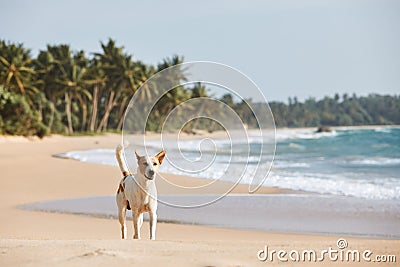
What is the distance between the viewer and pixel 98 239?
6.13 meters

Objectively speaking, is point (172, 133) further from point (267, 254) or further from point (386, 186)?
point (386, 186)

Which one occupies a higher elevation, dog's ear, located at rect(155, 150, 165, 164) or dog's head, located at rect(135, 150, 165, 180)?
dog's ear, located at rect(155, 150, 165, 164)

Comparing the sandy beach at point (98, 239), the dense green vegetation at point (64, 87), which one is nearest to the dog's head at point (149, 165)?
the sandy beach at point (98, 239)

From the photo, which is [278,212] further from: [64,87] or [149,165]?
[64,87]

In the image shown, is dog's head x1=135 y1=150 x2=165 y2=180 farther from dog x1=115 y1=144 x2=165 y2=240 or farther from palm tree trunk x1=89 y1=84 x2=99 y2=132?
palm tree trunk x1=89 y1=84 x2=99 y2=132

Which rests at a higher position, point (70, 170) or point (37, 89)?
point (37, 89)

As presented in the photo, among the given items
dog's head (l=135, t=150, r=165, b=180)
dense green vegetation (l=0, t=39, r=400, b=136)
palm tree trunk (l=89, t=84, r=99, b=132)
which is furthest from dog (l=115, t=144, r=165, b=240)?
palm tree trunk (l=89, t=84, r=99, b=132)

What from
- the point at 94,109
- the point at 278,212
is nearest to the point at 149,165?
the point at 278,212

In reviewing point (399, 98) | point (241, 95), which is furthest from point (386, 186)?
point (399, 98)

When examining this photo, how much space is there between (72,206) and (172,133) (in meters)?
4.75

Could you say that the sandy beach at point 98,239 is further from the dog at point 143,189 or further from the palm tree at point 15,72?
the palm tree at point 15,72

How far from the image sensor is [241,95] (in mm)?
6207

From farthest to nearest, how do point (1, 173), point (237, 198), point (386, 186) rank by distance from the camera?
1. point (1, 173)
2. point (386, 186)
3. point (237, 198)

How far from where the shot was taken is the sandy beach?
186 inches
